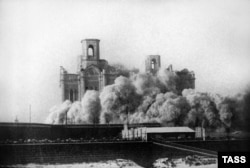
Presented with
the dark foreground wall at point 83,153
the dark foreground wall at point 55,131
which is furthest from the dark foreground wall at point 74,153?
the dark foreground wall at point 55,131

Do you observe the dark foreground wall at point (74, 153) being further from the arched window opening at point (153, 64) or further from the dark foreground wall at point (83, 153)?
the arched window opening at point (153, 64)

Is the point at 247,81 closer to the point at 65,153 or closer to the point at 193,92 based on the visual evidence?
the point at 193,92

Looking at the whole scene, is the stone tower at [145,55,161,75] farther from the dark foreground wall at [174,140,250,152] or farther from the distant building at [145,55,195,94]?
the dark foreground wall at [174,140,250,152]

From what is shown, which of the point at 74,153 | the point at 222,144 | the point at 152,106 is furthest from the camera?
the point at 152,106

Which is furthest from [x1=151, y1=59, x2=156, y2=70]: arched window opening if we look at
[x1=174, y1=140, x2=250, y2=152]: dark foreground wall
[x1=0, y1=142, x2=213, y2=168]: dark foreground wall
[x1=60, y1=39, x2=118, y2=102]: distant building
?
[x1=0, y1=142, x2=213, y2=168]: dark foreground wall

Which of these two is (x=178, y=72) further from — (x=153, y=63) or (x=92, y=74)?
(x=92, y=74)

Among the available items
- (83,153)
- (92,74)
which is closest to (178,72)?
(92,74)
